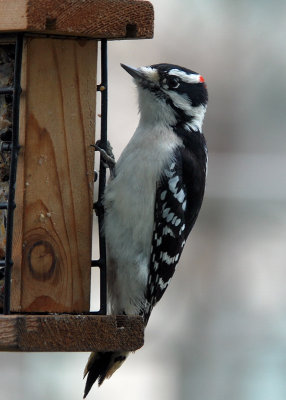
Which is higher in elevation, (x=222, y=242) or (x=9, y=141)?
(x=9, y=141)

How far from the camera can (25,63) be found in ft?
15.2

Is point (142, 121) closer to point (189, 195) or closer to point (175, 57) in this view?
Result: point (189, 195)

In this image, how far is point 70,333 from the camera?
14.3 ft

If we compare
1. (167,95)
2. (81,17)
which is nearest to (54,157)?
(81,17)

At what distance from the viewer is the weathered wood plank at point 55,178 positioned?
4660 millimetres

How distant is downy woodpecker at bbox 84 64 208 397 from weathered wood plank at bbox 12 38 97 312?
0.47m

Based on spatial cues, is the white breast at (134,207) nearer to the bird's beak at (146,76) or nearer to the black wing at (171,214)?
the black wing at (171,214)

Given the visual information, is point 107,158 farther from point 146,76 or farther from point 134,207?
point 146,76

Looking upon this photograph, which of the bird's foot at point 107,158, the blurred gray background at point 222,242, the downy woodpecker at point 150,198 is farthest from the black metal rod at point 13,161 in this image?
the blurred gray background at point 222,242

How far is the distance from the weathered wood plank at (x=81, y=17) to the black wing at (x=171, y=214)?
A: 0.94 meters

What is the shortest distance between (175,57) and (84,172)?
24.5 feet

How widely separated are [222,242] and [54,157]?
24.0ft

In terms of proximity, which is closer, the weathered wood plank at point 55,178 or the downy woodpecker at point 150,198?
the weathered wood plank at point 55,178

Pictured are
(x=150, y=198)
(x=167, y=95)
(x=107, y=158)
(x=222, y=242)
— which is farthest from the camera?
(x=222, y=242)
